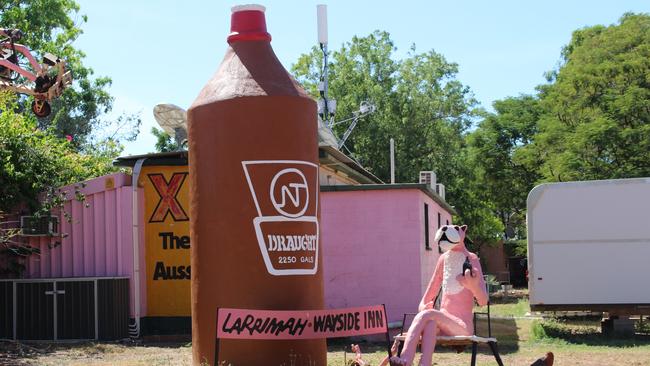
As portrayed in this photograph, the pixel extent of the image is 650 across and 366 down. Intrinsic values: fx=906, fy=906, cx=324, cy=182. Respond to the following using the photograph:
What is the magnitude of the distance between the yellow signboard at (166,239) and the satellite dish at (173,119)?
155 centimetres

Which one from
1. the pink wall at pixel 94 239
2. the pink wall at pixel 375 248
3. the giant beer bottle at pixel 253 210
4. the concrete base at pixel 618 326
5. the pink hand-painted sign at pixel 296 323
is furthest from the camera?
the concrete base at pixel 618 326

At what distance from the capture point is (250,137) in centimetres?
1021

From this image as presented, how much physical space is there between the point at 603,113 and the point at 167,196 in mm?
17754

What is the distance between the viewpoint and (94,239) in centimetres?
1683

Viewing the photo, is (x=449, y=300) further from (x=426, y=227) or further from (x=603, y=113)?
(x=603, y=113)

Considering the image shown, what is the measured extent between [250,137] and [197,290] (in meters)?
1.85

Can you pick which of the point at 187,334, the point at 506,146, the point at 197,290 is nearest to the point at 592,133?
the point at 506,146

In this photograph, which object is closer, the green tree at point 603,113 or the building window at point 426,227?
the building window at point 426,227

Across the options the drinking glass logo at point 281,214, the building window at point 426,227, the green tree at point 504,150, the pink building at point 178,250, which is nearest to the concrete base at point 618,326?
→ the building window at point 426,227

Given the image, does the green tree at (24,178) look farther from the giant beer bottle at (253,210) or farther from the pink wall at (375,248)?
the giant beer bottle at (253,210)

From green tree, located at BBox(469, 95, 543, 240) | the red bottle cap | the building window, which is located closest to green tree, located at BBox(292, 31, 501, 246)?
green tree, located at BBox(469, 95, 543, 240)

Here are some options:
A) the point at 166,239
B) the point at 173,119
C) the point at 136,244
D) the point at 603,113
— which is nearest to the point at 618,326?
the point at 166,239

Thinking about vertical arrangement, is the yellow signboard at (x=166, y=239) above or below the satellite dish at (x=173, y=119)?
below

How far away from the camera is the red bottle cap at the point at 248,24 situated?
35.5 ft
